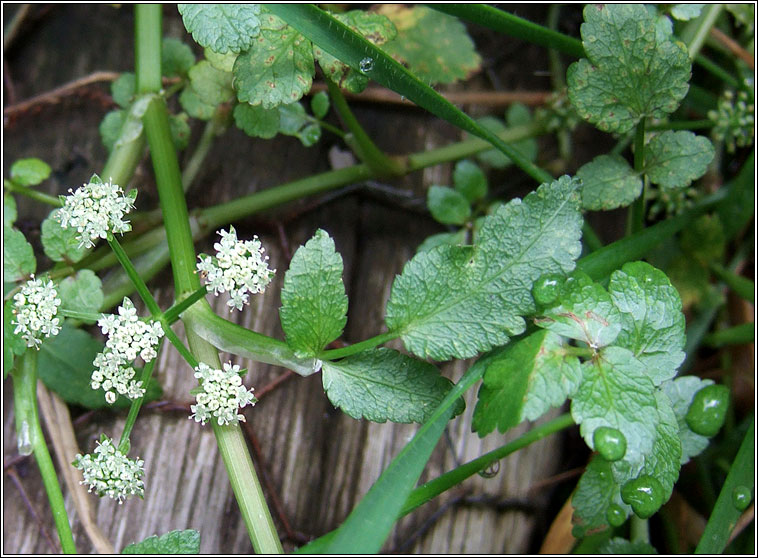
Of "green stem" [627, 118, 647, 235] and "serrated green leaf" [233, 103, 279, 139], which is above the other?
"serrated green leaf" [233, 103, 279, 139]

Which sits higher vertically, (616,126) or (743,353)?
(616,126)

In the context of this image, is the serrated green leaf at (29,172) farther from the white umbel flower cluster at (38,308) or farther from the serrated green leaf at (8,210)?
the white umbel flower cluster at (38,308)

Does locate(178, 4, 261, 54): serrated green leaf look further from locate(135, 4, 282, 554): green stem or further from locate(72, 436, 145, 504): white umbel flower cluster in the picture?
locate(72, 436, 145, 504): white umbel flower cluster

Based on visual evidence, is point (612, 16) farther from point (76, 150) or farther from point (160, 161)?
point (76, 150)

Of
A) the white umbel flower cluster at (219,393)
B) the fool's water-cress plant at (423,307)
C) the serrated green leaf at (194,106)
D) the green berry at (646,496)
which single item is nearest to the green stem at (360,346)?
the fool's water-cress plant at (423,307)

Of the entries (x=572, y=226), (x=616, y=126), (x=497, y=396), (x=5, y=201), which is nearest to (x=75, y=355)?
(x=5, y=201)

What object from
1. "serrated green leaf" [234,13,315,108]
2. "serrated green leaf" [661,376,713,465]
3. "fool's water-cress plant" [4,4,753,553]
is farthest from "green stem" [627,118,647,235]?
"serrated green leaf" [234,13,315,108]

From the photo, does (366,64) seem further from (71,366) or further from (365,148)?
(71,366)

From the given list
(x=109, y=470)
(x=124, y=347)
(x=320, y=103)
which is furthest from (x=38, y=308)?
(x=320, y=103)
